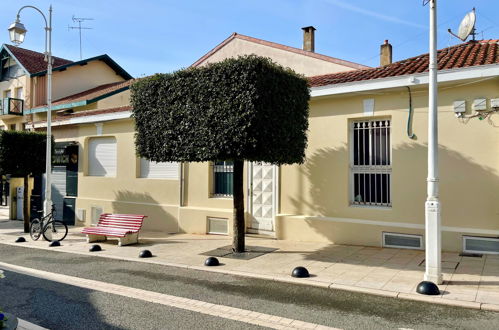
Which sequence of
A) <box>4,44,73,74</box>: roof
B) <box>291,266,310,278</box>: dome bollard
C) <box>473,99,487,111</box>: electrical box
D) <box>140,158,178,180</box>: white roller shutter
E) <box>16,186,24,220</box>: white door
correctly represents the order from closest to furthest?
<box>291,266,310,278</box>: dome bollard, <box>473,99,487,111</box>: electrical box, <box>140,158,178,180</box>: white roller shutter, <box>16,186,24,220</box>: white door, <box>4,44,73,74</box>: roof

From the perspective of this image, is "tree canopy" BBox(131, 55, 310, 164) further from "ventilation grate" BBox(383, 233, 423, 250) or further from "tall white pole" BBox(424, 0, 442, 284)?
"tall white pole" BBox(424, 0, 442, 284)

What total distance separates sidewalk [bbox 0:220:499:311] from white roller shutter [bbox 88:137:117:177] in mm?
4390

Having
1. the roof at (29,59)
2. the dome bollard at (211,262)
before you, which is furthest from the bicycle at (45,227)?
the roof at (29,59)

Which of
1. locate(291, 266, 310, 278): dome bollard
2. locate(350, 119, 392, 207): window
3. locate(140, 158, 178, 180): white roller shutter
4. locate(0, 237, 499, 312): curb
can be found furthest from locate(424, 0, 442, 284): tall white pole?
locate(140, 158, 178, 180): white roller shutter

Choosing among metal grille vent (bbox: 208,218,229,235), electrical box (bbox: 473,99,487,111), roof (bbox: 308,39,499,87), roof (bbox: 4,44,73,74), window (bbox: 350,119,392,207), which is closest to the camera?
electrical box (bbox: 473,99,487,111)

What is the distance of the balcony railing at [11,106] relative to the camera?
2220 cm

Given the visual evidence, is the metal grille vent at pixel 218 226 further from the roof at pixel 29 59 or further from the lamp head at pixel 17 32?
the roof at pixel 29 59

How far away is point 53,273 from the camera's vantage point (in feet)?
26.0

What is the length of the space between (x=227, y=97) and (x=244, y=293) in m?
3.92

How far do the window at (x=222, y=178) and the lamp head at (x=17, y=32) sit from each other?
21.8ft

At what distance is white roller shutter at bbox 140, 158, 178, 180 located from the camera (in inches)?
539

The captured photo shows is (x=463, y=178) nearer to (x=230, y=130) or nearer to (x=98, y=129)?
(x=230, y=130)

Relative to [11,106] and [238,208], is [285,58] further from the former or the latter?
[11,106]

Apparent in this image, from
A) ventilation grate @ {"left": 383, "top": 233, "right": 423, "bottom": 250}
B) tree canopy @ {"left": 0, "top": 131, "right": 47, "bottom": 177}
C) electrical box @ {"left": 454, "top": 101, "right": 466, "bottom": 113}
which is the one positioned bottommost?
ventilation grate @ {"left": 383, "top": 233, "right": 423, "bottom": 250}
